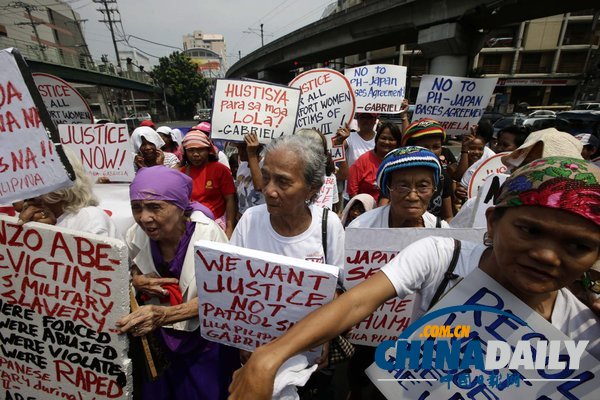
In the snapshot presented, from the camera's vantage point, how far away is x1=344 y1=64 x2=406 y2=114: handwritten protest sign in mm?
4598

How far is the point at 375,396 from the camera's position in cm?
156

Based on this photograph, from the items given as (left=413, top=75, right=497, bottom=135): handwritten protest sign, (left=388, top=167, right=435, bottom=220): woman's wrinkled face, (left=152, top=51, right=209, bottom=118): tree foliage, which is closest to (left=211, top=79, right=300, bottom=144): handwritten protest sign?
(left=388, top=167, right=435, bottom=220): woman's wrinkled face

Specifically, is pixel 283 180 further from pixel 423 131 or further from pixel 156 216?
pixel 423 131

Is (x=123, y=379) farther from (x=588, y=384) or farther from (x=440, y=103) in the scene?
(x=440, y=103)

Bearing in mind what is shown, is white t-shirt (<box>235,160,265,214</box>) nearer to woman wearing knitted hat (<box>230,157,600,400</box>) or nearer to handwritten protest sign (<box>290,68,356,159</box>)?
handwritten protest sign (<box>290,68,356,159</box>)

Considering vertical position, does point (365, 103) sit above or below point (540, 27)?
below

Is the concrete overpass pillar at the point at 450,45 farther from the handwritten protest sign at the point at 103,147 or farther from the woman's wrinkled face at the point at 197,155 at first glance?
the handwritten protest sign at the point at 103,147

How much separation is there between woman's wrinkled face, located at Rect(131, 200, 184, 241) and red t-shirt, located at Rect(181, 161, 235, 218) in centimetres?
155

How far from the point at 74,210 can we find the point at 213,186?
144cm

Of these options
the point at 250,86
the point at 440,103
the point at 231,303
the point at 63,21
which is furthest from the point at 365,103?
the point at 63,21

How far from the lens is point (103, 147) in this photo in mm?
3357

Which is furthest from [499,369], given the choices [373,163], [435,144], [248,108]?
[248,108]

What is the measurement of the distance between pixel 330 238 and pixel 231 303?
28.3 inches

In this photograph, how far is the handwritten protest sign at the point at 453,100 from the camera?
4.20 meters
